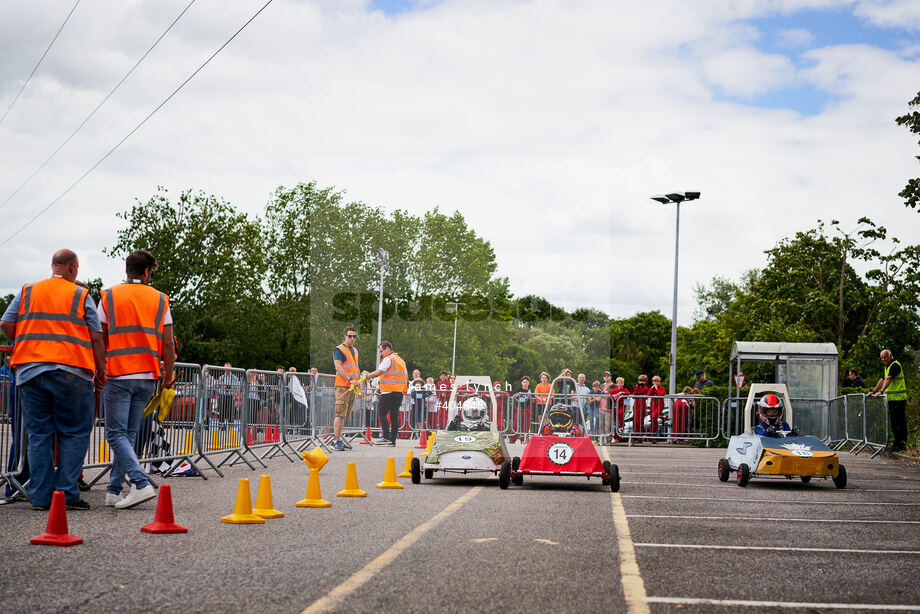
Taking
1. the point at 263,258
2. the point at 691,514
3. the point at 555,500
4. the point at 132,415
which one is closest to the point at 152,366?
the point at 132,415

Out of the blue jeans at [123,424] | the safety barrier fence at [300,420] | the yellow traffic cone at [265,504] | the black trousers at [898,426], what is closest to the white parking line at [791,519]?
the safety barrier fence at [300,420]

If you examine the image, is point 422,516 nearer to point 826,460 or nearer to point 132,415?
point 132,415

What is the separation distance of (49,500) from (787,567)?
6.13 metres

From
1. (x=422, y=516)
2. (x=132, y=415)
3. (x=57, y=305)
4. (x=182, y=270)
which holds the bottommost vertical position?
(x=422, y=516)

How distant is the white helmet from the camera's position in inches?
533

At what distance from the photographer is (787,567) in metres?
6.60

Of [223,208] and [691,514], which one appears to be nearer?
[691,514]

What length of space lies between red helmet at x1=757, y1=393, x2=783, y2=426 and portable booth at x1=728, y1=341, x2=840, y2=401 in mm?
13448

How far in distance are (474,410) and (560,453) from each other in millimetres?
1570

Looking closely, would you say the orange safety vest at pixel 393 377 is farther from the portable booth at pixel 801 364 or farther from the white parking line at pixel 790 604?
the white parking line at pixel 790 604

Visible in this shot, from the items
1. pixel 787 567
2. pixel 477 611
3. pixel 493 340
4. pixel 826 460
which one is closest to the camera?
pixel 477 611

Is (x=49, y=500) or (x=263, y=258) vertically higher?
(x=263, y=258)

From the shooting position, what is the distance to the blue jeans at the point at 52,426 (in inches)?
344

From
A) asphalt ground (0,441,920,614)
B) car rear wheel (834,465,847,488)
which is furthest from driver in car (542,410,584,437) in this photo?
car rear wheel (834,465,847,488)
